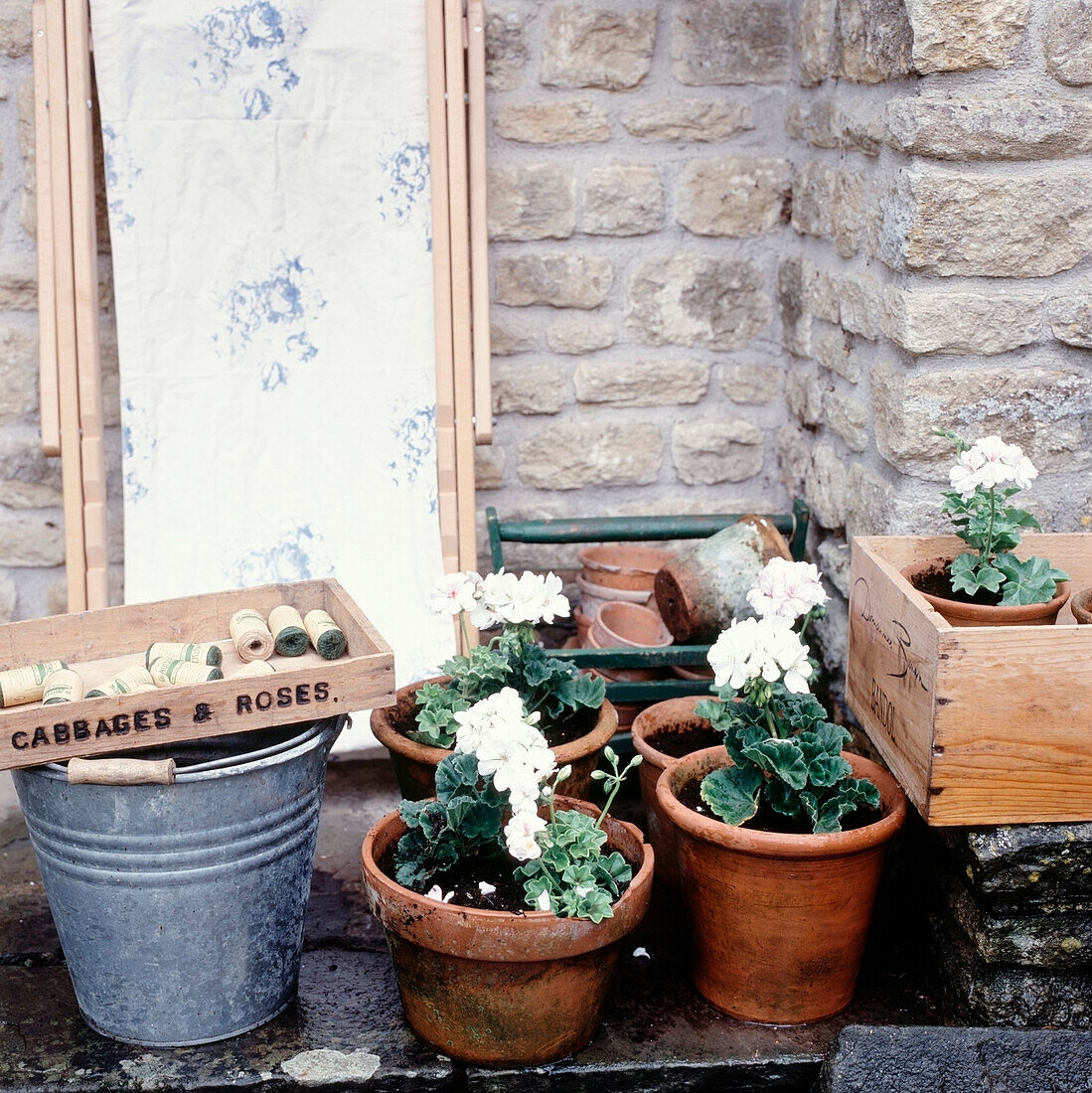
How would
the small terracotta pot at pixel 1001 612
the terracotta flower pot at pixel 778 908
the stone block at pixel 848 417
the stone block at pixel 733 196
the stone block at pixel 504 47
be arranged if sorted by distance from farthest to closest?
the stone block at pixel 733 196, the stone block at pixel 504 47, the stone block at pixel 848 417, the small terracotta pot at pixel 1001 612, the terracotta flower pot at pixel 778 908

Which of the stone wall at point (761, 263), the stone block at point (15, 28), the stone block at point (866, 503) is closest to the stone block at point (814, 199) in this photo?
the stone wall at point (761, 263)

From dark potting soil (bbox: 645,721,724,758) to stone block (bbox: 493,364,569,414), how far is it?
2.88 ft

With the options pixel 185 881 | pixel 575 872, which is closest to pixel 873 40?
pixel 575 872

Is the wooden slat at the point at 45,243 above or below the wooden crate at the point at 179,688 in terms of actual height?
above

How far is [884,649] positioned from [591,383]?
109 centimetres

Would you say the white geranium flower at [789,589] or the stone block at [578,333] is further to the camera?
the stone block at [578,333]

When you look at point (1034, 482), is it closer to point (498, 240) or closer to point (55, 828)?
point (498, 240)

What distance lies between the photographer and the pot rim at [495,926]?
160 centimetres

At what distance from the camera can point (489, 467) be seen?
2.84 meters

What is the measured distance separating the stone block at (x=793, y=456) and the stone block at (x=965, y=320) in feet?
1.95

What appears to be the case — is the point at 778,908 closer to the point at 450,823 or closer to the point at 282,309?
the point at 450,823

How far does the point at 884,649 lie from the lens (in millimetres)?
1955

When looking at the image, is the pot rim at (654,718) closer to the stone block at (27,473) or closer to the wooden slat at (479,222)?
the wooden slat at (479,222)

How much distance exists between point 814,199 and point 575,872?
1588 mm
